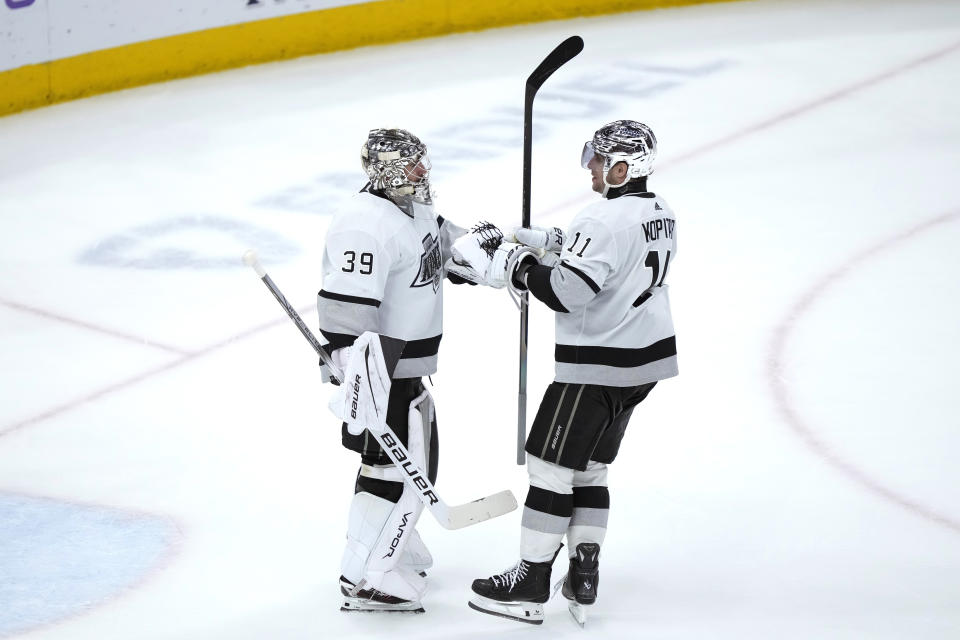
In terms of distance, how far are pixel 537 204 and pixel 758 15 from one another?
132 inches

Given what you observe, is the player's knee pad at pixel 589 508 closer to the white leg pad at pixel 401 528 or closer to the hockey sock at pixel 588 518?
the hockey sock at pixel 588 518

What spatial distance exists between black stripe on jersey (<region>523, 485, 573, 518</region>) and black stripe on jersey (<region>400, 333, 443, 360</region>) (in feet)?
1.27

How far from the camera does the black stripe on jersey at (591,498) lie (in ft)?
10.2

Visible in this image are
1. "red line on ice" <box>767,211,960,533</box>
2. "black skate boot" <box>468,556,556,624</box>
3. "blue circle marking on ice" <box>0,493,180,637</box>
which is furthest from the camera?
"red line on ice" <box>767,211,960,533</box>

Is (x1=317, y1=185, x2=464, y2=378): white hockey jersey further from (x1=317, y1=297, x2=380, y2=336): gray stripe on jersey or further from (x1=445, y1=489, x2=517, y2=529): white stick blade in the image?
(x1=445, y1=489, x2=517, y2=529): white stick blade

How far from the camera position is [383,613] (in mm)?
3145

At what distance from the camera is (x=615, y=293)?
292 centimetres

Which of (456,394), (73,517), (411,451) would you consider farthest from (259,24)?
(411,451)

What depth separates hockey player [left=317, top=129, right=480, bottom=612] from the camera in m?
2.89

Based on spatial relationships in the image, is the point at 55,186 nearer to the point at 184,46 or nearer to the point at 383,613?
the point at 184,46

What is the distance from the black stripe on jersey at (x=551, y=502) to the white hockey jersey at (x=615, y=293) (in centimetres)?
26

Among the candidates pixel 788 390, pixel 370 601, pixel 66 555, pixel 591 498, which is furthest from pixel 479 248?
pixel 788 390

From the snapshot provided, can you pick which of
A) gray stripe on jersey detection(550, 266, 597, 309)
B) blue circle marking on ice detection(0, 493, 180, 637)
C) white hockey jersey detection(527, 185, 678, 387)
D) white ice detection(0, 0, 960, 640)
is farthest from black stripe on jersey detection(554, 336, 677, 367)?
blue circle marking on ice detection(0, 493, 180, 637)

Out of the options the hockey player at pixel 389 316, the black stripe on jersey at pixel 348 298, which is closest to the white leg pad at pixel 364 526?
the hockey player at pixel 389 316
